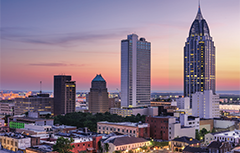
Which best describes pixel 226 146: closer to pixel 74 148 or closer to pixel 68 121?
pixel 74 148

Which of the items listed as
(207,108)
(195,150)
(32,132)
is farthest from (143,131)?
(207,108)

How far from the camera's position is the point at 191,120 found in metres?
125

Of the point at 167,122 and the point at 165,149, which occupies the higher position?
the point at 167,122

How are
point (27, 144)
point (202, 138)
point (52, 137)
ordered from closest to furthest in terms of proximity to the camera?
point (27, 144) < point (52, 137) < point (202, 138)

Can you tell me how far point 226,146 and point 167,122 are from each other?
29.8 m

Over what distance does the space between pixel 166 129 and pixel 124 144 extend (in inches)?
1110

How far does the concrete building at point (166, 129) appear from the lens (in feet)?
353

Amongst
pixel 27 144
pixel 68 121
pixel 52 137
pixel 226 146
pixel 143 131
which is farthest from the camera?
pixel 68 121

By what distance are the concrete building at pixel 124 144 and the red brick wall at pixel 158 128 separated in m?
18.8

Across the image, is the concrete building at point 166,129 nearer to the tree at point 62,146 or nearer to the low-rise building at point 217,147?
the low-rise building at point 217,147

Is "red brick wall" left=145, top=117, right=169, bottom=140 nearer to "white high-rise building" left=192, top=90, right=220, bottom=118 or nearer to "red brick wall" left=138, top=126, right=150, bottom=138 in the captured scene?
"red brick wall" left=138, top=126, right=150, bottom=138

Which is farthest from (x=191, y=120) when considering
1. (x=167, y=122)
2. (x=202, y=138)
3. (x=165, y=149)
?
(x=165, y=149)

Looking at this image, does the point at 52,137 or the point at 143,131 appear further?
the point at 143,131

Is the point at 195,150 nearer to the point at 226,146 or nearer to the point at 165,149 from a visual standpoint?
the point at 226,146
